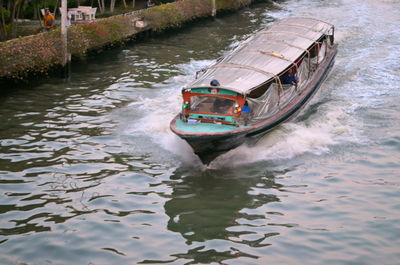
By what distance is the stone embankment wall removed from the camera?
21.0 m

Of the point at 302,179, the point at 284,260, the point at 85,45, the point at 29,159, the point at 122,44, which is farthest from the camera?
the point at 122,44

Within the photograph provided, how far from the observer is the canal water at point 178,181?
1125 cm

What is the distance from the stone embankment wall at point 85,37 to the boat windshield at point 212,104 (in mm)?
8475

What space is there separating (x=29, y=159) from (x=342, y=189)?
8.12m

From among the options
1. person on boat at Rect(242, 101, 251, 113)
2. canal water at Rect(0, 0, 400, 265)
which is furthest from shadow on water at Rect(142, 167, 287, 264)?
person on boat at Rect(242, 101, 251, 113)

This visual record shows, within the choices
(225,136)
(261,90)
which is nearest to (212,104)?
(225,136)

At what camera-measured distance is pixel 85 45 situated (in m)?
24.9

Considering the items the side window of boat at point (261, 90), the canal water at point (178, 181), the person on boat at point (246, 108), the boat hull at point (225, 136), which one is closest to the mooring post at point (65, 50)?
the canal water at point (178, 181)

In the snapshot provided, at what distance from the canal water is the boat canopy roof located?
1798 mm

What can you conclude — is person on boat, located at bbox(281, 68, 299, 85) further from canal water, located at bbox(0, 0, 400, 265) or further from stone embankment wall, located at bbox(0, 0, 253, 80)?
stone embankment wall, located at bbox(0, 0, 253, 80)

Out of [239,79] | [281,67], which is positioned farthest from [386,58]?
[239,79]

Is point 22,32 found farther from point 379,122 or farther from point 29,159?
point 379,122

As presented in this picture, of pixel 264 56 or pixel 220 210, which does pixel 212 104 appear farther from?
pixel 220 210

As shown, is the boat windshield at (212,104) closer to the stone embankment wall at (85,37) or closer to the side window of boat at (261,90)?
the side window of boat at (261,90)
